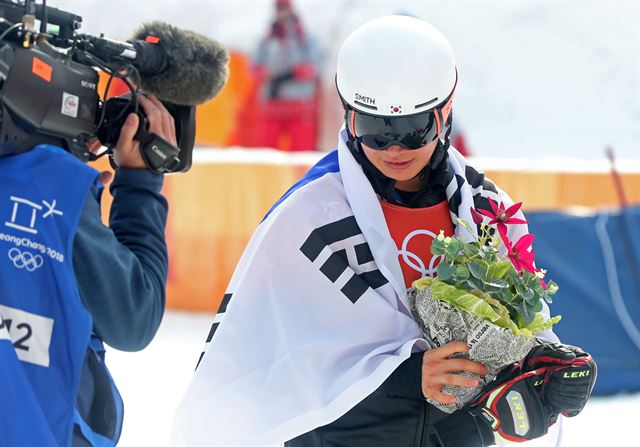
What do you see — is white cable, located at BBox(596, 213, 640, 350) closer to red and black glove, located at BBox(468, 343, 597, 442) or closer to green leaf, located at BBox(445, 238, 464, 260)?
red and black glove, located at BBox(468, 343, 597, 442)

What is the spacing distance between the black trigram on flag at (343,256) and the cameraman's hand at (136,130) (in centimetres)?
45

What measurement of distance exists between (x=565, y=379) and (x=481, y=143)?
11.7 metres

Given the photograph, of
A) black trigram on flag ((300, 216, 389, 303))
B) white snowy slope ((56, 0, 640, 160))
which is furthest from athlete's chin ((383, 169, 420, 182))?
white snowy slope ((56, 0, 640, 160))

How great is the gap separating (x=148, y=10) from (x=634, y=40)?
8.14m

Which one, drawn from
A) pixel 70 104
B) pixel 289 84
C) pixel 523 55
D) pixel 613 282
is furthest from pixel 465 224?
pixel 523 55

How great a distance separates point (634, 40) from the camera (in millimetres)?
15594

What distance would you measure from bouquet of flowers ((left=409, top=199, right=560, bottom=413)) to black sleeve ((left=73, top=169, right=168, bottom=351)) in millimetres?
664

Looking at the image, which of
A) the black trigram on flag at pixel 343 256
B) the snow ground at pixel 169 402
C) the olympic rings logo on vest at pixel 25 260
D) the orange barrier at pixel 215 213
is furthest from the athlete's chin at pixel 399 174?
the orange barrier at pixel 215 213

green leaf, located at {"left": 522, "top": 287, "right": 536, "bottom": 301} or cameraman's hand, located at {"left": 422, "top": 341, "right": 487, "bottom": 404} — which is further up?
green leaf, located at {"left": 522, "top": 287, "right": 536, "bottom": 301}

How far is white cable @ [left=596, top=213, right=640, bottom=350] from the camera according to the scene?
19.8 ft

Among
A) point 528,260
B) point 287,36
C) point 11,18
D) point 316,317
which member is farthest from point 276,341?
point 287,36

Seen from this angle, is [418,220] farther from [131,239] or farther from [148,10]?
[148,10]

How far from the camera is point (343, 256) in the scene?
2689 millimetres

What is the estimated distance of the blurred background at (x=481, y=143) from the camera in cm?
604
